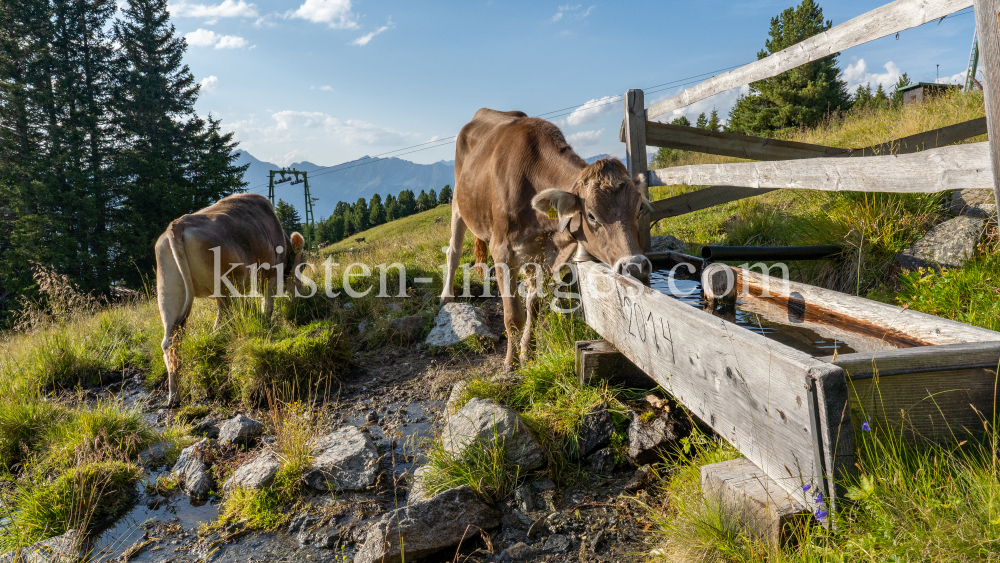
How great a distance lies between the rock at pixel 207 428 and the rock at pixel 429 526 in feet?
8.64

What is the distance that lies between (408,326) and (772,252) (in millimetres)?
4240

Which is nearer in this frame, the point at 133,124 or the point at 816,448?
the point at 816,448

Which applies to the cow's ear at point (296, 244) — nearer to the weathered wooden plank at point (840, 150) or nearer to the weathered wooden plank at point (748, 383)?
the weathered wooden plank at point (840, 150)

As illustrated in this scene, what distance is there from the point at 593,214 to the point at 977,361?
109 inches

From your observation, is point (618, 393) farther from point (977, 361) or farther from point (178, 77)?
point (178, 77)

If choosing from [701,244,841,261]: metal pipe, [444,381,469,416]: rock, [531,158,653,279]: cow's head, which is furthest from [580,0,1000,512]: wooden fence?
[444,381,469,416]: rock

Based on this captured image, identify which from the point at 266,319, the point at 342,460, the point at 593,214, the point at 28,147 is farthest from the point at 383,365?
the point at 28,147

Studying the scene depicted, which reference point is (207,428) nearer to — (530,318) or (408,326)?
(408,326)

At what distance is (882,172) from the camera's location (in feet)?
9.95

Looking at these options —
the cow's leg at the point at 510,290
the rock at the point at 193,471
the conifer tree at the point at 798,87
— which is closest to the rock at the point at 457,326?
the cow's leg at the point at 510,290

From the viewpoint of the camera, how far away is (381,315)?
23.9ft

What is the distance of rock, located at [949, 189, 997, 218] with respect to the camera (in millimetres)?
4586

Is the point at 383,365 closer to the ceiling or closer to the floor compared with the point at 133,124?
closer to the floor

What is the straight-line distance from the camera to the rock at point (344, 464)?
3.60 metres
